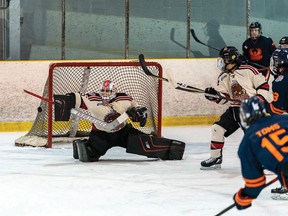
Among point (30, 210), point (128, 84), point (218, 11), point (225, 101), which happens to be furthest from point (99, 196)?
point (218, 11)

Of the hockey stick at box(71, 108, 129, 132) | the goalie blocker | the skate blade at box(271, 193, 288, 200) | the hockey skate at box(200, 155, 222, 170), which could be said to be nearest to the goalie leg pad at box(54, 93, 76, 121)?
the goalie blocker

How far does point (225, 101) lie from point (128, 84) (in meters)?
1.59

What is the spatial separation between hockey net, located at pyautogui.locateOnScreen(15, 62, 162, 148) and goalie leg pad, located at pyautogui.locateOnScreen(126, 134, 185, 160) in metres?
0.84

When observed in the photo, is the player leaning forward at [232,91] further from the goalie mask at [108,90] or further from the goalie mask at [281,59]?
the goalie mask at [281,59]

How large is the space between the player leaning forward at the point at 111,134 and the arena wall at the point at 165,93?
1751 mm

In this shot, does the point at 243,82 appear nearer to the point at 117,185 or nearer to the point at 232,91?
the point at 232,91

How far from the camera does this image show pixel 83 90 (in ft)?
25.3

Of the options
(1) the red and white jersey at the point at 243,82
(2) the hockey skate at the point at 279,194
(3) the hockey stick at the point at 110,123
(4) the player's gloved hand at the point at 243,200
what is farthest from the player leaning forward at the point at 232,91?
(4) the player's gloved hand at the point at 243,200

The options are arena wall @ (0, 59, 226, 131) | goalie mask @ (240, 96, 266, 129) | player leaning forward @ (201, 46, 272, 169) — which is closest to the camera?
goalie mask @ (240, 96, 266, 129)

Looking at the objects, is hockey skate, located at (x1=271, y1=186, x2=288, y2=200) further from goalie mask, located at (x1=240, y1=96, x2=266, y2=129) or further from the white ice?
goalie mask, located at (x1=240, y1=96, x2=266, y2=129)

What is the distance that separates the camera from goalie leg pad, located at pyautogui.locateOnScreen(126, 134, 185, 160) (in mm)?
6695

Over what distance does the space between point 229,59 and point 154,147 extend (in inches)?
37.7

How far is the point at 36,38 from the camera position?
9047mm

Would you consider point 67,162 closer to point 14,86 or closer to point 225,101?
point 225,101
